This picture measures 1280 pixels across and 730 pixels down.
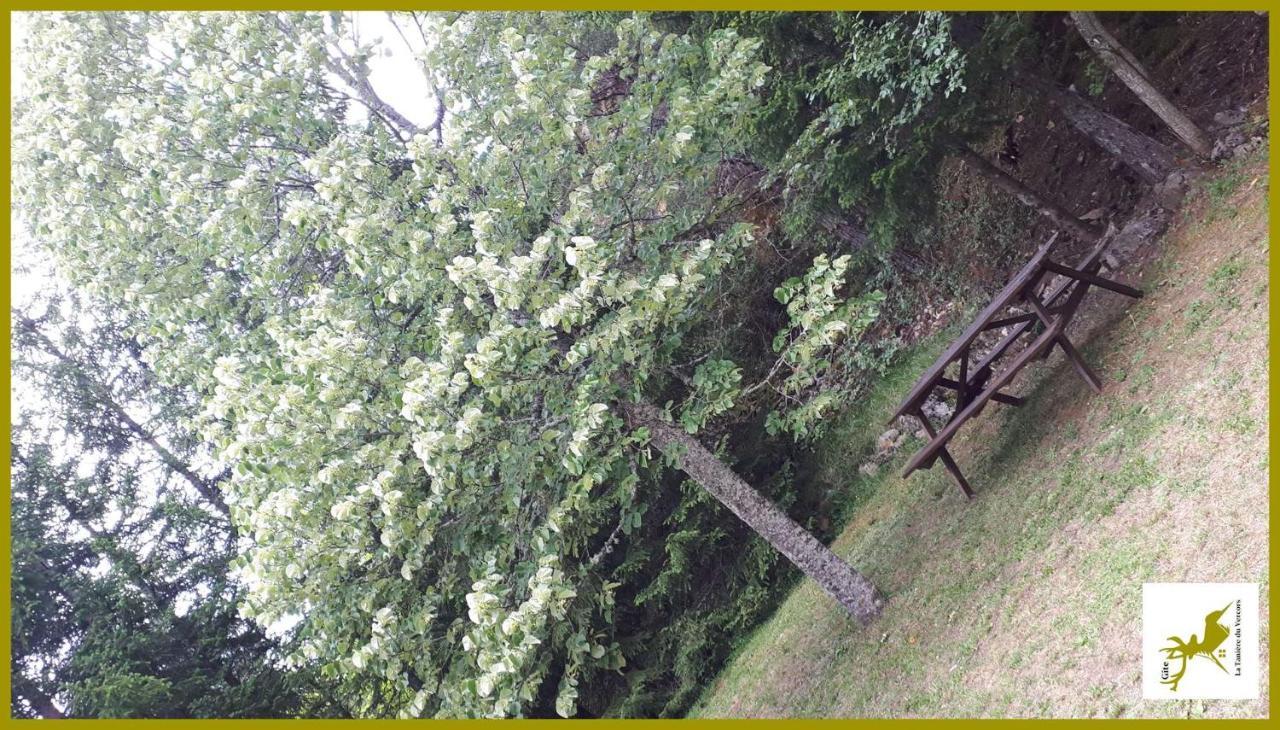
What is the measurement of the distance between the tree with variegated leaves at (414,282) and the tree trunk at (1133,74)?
3.27 m

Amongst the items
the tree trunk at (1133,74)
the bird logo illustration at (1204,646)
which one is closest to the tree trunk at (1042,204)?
the tree trunk at (1133,74)

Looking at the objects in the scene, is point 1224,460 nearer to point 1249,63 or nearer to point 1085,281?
point 1085,281

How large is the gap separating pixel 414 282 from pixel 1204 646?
607cm

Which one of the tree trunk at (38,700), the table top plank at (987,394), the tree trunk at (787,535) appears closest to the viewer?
the table top plank at (987,394)

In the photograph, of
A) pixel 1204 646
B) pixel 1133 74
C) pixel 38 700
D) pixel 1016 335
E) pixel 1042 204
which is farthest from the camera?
pixel 38 700

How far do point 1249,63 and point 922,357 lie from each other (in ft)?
16.0

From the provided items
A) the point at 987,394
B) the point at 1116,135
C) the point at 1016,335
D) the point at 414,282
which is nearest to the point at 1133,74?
the point at 1116,135

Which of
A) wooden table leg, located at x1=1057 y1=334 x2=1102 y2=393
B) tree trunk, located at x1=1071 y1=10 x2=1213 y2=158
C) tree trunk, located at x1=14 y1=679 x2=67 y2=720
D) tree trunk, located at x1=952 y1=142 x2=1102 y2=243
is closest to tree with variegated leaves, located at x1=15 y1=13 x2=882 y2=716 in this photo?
wooden table leg, located at x1=1057 y1=334 x2=1102 y2=393

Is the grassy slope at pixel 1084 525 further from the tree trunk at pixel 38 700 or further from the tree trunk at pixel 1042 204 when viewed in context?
the tree trunk at pixel 38 700

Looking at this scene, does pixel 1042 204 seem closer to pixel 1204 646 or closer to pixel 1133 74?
pixel 1133 74

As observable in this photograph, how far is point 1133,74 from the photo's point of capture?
880 centimetres

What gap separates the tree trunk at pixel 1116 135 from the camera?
9406 millimetres

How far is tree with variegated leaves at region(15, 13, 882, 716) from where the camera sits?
702 cm

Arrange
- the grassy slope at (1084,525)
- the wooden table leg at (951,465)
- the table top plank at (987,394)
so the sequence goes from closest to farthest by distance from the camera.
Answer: the grassy slope at (1084,525)
the table top plank at (987,394)
the wooden table leg at (951,465)
